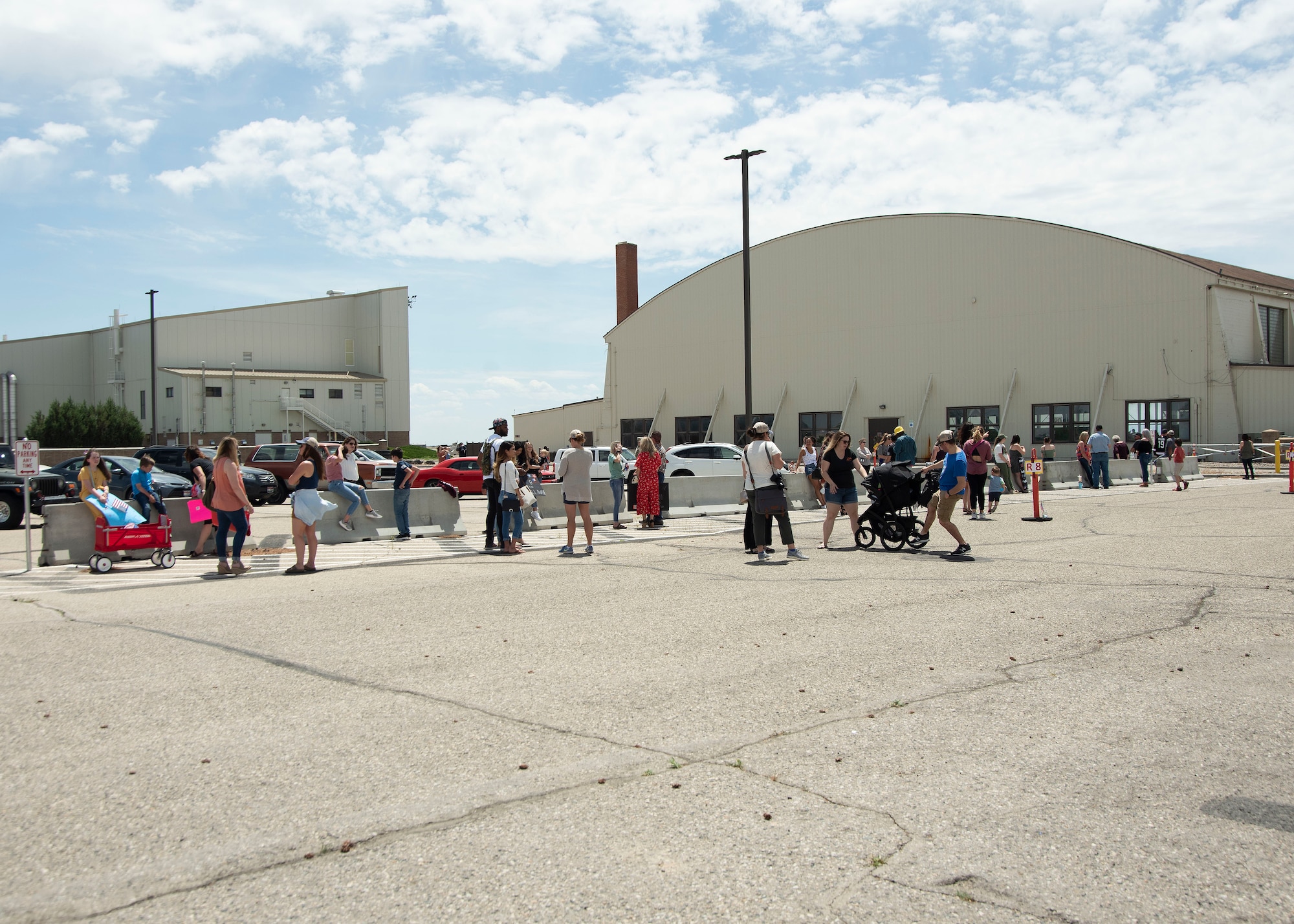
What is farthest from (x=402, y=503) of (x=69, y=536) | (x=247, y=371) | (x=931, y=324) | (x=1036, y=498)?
(x=247, y=371)

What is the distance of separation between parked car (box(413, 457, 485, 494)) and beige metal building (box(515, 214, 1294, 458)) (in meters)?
22.0

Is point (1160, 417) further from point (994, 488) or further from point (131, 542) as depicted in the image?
point (131, 542)

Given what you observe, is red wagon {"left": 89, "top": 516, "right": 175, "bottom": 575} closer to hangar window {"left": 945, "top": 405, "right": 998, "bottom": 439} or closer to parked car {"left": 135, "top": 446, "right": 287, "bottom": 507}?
Answer: parked car {"left": 135, "top": 446, "right": 287, "bottom": 507}

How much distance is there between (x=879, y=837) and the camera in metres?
3.79

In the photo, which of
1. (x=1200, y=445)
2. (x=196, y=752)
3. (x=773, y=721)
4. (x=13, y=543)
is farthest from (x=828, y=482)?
(x=1200, y=445)

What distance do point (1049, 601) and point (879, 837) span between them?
19.9 feet

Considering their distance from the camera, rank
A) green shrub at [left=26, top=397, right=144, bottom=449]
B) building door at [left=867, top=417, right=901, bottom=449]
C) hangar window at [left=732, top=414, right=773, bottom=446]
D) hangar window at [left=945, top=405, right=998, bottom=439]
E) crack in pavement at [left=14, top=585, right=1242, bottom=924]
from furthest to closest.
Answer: green shrub at [left=26, top=397, right=144, bottom=449], hangar window at [left=732, top=414, right=773, bottom=446], building door at [left=867, top=417, right=901, bottom=449], hangar window at [left=945, top=405, right=998, bottom=439], crack in pavement at [left=14, top=585, right=1242, bottom=924]

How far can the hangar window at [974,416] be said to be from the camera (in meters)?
43.0

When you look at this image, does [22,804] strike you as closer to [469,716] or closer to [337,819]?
[337,819]

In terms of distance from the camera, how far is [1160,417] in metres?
39.4

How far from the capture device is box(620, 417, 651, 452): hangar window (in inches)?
2172

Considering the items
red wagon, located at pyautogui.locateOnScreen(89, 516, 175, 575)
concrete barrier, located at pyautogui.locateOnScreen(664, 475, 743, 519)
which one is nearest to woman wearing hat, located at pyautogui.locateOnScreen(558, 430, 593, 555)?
red wagon, located at pyautogui.locateOnScreen(89, 516, 175, 575)

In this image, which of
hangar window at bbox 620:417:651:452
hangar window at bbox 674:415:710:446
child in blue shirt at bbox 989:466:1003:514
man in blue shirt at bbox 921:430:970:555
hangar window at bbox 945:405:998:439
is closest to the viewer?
man in blue shirt at bbox 921:430:970:555

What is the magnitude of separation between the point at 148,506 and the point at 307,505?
351 centimetres
